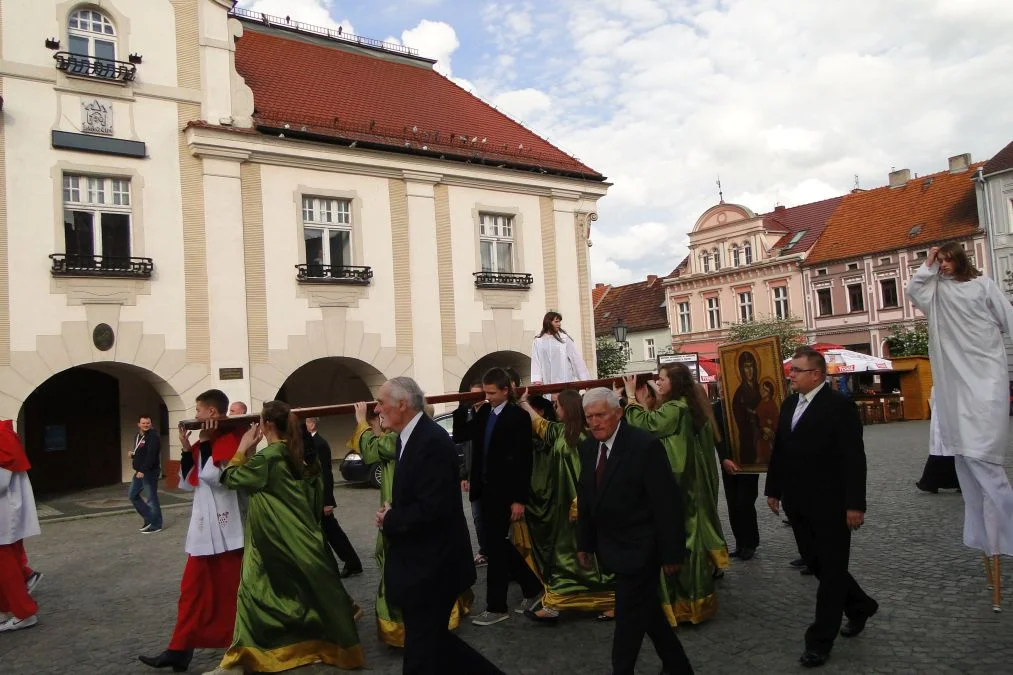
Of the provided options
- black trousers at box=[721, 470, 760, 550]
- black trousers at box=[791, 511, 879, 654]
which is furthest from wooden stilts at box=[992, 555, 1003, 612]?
black trousers at box=[721, 470, 760, 550]

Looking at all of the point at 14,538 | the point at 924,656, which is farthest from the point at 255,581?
the point at 924,656

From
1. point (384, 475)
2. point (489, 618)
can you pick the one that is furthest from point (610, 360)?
point (384, 475)

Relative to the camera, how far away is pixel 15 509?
7.50m

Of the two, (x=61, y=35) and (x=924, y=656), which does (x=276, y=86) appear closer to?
(x=61, y=35)

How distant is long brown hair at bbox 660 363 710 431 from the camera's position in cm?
715

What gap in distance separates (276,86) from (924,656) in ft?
65.3

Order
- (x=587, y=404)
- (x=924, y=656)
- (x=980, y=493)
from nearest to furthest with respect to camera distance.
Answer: (x=587, y=404) < (x=924, y=656) < (x=980, y=493)

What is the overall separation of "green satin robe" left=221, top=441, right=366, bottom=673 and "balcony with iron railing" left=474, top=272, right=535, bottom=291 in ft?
53.2

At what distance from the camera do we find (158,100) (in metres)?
18.0

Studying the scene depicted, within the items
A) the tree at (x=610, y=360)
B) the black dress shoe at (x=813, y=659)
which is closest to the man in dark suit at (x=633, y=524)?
the black dress shoe at (x=813, y=659)

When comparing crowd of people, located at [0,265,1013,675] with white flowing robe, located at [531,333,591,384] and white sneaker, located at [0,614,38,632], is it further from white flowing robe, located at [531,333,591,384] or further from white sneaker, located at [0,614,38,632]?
white flowing robe, located at [531,333,591,384]

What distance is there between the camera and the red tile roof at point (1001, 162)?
126 ft

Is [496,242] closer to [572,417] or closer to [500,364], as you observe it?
[500,364]

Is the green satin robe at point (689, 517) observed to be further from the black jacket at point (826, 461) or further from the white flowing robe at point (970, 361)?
the white flowing robe at point (970, 361)
